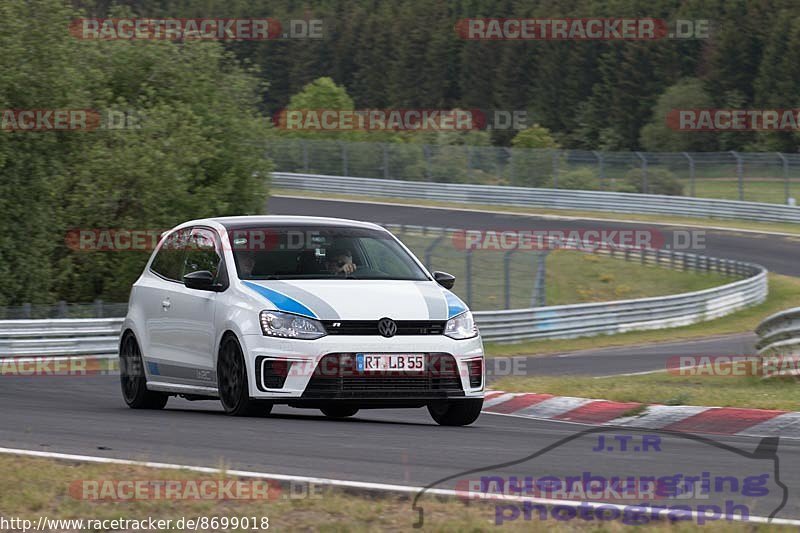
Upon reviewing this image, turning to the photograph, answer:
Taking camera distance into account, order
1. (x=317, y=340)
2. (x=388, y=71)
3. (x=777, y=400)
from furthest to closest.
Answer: (x=388, y=71) → (x=777, y=400) → (x=317, y=340)

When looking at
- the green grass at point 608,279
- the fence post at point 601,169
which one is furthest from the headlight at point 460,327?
the fence post at point 601,169

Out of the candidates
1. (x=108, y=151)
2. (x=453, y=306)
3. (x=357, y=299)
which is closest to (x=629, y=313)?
(x=108, y=151)

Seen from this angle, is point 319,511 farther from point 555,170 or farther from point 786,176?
point 555,170

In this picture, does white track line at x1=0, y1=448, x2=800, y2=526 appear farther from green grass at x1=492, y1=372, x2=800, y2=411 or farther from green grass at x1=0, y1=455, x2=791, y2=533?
green grass at x1=492, y1=372, x2=800, y2=411

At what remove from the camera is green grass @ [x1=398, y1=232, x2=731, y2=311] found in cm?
2805

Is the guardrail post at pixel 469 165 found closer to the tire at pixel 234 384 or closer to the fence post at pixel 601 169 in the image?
the fence post at pixel 601 169

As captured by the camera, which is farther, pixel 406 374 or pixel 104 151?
pixel 104 151

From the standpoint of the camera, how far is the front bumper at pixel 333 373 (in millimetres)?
9900

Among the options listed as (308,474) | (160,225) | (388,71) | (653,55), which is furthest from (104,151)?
(388,71)

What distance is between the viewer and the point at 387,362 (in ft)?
32.7

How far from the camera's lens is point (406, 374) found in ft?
32.8

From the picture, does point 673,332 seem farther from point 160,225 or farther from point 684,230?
point 684,230

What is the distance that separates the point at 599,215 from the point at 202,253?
137 feet

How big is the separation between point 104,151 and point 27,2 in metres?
3.37
